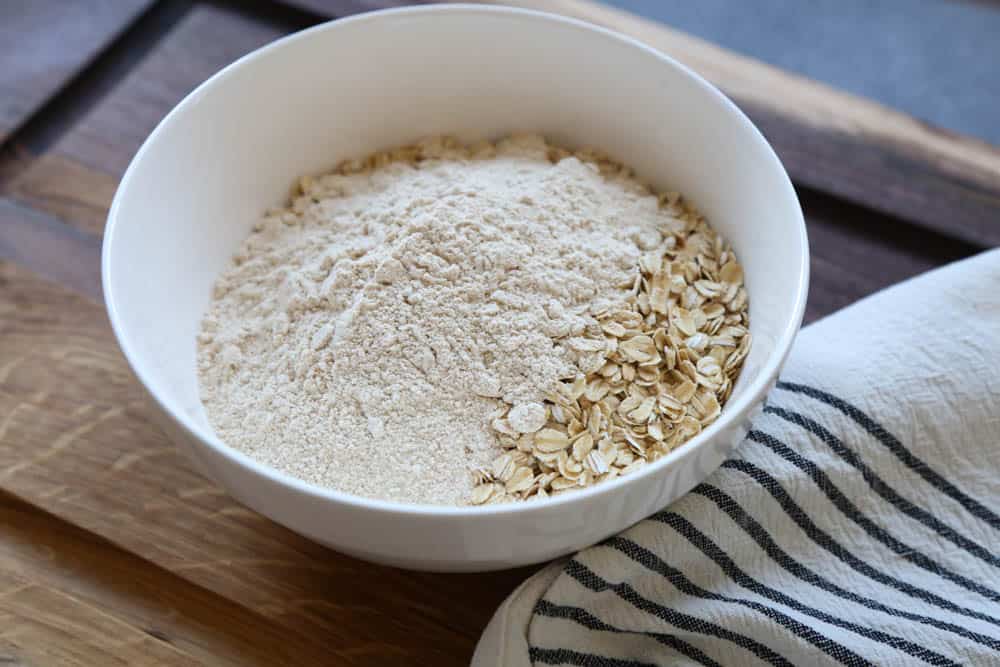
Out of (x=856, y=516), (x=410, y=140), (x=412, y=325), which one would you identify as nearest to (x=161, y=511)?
(x=412, y=325)

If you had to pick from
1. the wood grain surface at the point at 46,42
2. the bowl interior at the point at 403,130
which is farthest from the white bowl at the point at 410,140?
the wood grain surface at the point at 46,42

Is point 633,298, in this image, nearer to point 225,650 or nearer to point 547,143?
point 547,143

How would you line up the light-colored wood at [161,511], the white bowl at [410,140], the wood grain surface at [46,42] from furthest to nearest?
the wood grain surface at [46,42], the light-colored wood at [161,511], the white bowl at [410,140]

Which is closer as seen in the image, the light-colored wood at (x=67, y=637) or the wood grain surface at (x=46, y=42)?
the light-colored wood at (x=67, y=637)

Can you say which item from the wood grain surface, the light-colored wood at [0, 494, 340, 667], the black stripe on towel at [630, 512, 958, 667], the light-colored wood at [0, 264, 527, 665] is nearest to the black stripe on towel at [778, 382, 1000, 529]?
the black stripe on towel at [630, 512, 958, 667]

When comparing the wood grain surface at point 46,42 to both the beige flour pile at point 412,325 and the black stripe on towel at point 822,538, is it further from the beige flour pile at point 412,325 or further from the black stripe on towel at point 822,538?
the black stripe on towel at point 822,538

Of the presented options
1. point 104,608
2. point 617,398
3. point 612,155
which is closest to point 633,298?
point 617,398

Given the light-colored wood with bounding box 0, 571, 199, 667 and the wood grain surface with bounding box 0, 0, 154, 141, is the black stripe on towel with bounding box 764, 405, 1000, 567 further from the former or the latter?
the wood grain surface with bounding box 0, 0, 154, 141
